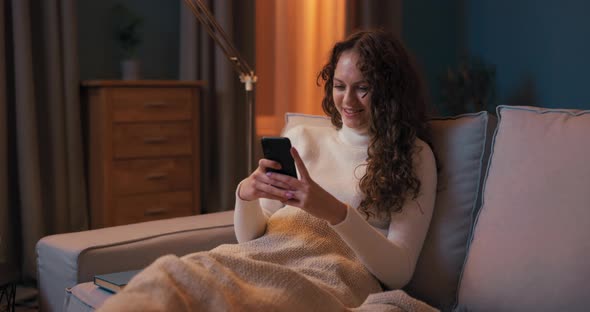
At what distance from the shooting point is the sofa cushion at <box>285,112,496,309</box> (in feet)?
5.61

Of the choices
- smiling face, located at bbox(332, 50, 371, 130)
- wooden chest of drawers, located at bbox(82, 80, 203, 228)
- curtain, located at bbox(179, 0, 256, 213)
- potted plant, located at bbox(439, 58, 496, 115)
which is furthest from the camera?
potted plant, located at bbox(439, 58, 496, 115)

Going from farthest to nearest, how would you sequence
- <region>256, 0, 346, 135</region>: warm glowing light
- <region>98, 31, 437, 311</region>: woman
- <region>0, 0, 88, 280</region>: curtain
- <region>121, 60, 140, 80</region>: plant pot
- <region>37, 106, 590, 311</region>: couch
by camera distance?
<region>256, 0, 346, 135</region>: warm glowing light < <region>121, 60, 140, 80</region>: plant pot < <region>0, 0, 88, 280</region>: curtain < <region>37, 106, 590, 311</region>: couch < <region>98, 31, 437, 311</region>: woman

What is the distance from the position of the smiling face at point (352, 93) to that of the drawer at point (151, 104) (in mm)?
1518

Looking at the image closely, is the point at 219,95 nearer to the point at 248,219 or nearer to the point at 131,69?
the point at 131,69

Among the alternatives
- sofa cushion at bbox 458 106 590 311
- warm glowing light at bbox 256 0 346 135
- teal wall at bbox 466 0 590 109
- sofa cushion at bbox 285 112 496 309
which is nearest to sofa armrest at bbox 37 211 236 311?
sofa cushion at bbox 285 112 496 309

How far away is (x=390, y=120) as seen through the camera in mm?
1758

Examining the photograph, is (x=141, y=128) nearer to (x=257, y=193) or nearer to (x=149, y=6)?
(x=149, y=6)

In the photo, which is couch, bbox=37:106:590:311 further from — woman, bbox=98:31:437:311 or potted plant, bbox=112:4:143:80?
potted plant, bbox=112:4:143:80

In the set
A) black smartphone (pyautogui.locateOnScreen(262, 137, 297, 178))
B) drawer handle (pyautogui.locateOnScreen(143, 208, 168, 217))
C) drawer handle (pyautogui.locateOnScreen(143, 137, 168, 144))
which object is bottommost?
drawer handle (pyautogui.locateOnScreen(143, 208, 168, 217))

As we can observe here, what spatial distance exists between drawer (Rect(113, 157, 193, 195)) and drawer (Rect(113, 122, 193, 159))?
36 mm

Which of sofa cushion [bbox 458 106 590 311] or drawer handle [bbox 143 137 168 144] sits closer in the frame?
sofa cushion [bbox 458 106 590 311]

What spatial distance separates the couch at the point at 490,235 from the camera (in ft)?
4.76

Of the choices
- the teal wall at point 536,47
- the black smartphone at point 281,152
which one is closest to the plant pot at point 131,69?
the black smartphone at point 281,152

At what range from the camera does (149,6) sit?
3631mm
